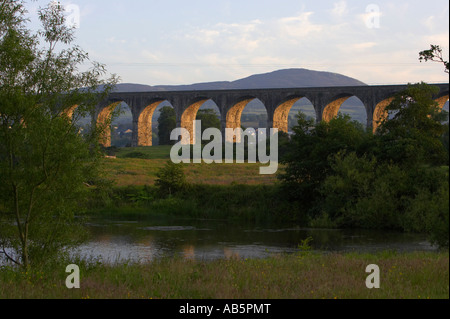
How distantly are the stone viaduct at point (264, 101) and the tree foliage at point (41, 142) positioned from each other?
4687 centimetres

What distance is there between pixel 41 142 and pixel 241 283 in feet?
20.7

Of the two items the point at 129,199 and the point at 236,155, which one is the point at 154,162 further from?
the point at 129,199

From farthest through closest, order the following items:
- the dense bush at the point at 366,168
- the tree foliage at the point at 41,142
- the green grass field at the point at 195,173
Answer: the green grass field at the point at 195,173 < the dense bush at the point at 366,168 < the tree foliage at the point at 41,142

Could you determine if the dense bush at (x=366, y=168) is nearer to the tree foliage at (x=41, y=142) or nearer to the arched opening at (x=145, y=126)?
the tree foliage at (x=41, y=142)

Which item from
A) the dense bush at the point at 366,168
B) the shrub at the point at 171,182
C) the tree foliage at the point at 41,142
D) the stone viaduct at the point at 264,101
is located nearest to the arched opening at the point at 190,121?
the stone viaduct at the point at 264,101

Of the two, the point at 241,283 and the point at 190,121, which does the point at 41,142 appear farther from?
the point at 190,121

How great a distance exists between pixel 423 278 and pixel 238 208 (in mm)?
25567

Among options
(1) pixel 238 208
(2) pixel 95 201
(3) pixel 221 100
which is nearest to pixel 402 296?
(1) pixel 238 208

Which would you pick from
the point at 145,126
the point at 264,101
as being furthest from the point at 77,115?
the point at 145,126

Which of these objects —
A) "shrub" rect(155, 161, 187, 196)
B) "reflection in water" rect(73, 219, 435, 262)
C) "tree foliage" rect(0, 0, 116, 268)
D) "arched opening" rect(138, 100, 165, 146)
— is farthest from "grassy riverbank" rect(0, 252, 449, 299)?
"arched opening" rect(138, 100, 165, 146)

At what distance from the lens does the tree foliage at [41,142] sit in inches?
535

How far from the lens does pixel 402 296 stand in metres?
7.73

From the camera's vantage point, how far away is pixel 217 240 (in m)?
24.8

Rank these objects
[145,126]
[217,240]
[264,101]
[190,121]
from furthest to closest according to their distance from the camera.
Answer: [145,126], [190,121], [264,101], [217,240]
